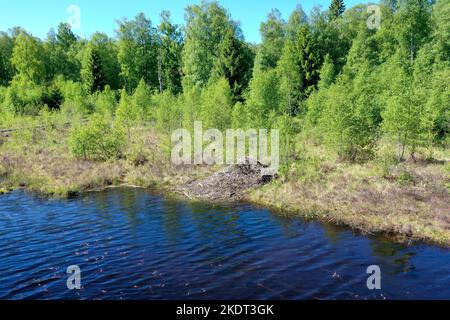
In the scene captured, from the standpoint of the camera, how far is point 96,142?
4016cm

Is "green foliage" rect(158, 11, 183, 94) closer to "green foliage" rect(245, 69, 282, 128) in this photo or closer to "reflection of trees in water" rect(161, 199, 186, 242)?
"green foliage" rect(245, 69, 282, 128)

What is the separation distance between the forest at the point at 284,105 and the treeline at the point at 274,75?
0.20 meters

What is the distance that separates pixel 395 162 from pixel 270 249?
15489 mm

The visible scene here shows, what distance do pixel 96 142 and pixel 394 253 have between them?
30.9 meters

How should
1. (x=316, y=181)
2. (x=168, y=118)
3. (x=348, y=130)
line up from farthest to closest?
(x=168, y=118)
(x=348, y=130)
(x=316, y=181)

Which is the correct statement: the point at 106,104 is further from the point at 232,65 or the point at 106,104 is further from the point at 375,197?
the point at 375,197

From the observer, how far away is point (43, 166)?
38.2 metres

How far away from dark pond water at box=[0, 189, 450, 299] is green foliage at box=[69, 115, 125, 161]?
14.3 meters

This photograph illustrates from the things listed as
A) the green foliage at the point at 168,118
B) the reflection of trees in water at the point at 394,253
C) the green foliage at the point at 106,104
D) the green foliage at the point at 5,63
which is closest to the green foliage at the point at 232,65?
the green foliage at the point at 106,104

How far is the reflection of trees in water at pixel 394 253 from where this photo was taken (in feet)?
56.0

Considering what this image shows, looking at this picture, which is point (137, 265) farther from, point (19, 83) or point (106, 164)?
point (19, 83)

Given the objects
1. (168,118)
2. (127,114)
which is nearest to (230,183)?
(168,118)

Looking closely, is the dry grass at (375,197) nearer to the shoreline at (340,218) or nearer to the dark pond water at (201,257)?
the shoreline at (340,218)
